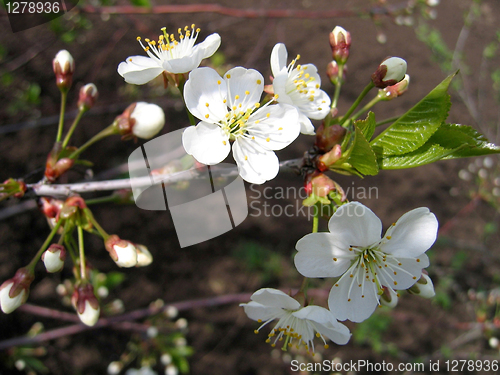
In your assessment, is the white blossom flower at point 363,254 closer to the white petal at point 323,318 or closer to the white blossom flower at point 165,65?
the white petal at point 323,318

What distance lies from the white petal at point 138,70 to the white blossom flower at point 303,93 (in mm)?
450

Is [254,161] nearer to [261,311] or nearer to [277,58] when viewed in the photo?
[277,58]

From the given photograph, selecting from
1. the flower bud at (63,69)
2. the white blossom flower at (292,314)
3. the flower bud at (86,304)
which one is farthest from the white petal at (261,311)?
the flower bud at (63,69)

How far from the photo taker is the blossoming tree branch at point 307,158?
1.08 metres

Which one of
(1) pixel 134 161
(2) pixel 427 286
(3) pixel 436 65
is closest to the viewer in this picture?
(2) pixel 427 286

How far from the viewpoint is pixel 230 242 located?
366cm

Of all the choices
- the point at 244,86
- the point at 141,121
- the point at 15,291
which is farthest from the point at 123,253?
the point at 244,86

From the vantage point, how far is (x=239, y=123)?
131cm

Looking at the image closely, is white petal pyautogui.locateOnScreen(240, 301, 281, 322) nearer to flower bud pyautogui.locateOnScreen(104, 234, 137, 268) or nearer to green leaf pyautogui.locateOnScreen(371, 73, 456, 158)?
flower bud pyautogui.locateOnScreen(104, 234, 137, 268)

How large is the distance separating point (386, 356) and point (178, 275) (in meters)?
2.46

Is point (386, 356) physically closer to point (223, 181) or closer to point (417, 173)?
point (417, 173)

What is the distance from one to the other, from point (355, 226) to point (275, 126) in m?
0.48

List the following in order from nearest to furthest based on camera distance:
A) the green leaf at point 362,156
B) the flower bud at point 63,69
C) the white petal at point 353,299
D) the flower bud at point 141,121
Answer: the green leaf at point 362,156 < the white petal at point 353,299 < the flower bud at point 141,121 < the flower bud at point 63,69

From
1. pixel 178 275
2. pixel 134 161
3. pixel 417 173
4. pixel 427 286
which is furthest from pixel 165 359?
pixel 417 173
